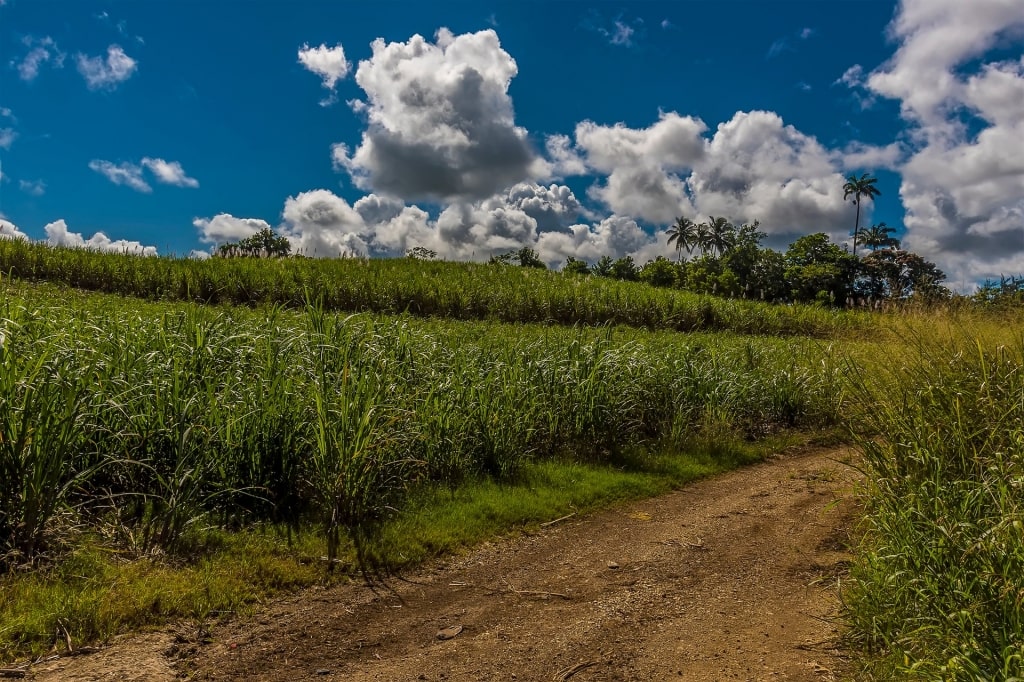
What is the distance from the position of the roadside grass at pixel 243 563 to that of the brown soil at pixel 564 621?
0.52 feet

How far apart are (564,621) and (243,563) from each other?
7.52 feet

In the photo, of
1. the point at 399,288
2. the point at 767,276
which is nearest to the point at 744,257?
the point at 767,276

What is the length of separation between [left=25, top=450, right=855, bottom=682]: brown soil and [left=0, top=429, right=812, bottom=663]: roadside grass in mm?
159

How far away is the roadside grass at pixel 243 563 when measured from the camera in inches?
135

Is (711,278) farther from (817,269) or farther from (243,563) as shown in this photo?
(243,563)

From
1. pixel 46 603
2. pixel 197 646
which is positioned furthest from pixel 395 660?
pixel 46 603

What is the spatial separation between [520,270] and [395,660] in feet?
61.1

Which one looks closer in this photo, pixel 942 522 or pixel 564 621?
pixel 942 522

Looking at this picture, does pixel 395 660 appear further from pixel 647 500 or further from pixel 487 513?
pixel 647 500

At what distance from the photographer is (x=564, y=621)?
3973mm

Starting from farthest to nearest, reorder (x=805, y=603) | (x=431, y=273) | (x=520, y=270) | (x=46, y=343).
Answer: (x=520, y=270), (x=431, y=273), (x=46, y=343), (x=805, y=603)

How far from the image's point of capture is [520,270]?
2156 cm

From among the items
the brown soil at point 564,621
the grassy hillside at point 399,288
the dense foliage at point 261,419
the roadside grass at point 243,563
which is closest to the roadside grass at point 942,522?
the brown soil at point 564,621

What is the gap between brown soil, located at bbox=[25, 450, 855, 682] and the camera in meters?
3.39
